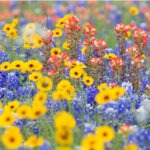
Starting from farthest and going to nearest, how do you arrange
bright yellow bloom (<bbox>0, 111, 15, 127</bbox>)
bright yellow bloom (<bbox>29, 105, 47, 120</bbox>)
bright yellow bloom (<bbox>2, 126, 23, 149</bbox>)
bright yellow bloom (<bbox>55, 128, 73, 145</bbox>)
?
bright yellow bloom (<bbox>0, 111, 15, 127</bbox>)
bright yellow bloom (<bbox>29, 105, 47, 120</bbox>)
bright yellow bloom (<bbox>2, 126, 23, 149</bbox>)
bright yellow bloom (<bbox>55, 128, 73, 145</bbox>)

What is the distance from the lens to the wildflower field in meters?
3.28

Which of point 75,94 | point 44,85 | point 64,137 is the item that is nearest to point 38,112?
point 64,137

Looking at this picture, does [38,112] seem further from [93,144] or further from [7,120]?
[93,144]

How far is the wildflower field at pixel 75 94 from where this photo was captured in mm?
3279

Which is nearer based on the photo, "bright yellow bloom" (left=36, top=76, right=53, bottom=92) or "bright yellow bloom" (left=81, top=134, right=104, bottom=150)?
"bright yellow bloom" (left=81, top=134, right=104, bottom=150)

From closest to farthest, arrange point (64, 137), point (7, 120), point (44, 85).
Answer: point (64, 137) → point (7, 120) → point (44, 85)

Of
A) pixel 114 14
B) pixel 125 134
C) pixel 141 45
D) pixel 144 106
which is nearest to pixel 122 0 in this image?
pixel 114 14

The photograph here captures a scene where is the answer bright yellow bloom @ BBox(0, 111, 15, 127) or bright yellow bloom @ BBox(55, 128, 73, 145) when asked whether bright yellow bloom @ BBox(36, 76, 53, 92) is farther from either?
bright yellow bloom @ BBox(55, 128, 73, 145)

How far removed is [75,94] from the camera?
4367mm

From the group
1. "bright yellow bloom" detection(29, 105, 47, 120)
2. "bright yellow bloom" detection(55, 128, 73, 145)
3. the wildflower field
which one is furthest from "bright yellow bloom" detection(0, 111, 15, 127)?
"bright yellow bloom" detection(55, 128, 73, 145)

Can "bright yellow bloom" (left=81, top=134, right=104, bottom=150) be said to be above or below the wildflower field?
below

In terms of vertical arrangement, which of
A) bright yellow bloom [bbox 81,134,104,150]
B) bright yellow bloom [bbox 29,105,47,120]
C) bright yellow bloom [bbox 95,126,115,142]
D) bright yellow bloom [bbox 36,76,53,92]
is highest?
bright yellow bloom [bbox 36,76,53,92]

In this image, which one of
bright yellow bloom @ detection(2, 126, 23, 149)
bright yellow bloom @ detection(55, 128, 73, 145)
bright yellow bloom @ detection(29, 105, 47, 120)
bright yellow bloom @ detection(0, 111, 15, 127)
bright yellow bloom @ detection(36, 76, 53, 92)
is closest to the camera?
bright yellow bloom @ detection(55, 128, 73, 145)

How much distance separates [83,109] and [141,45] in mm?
1213
